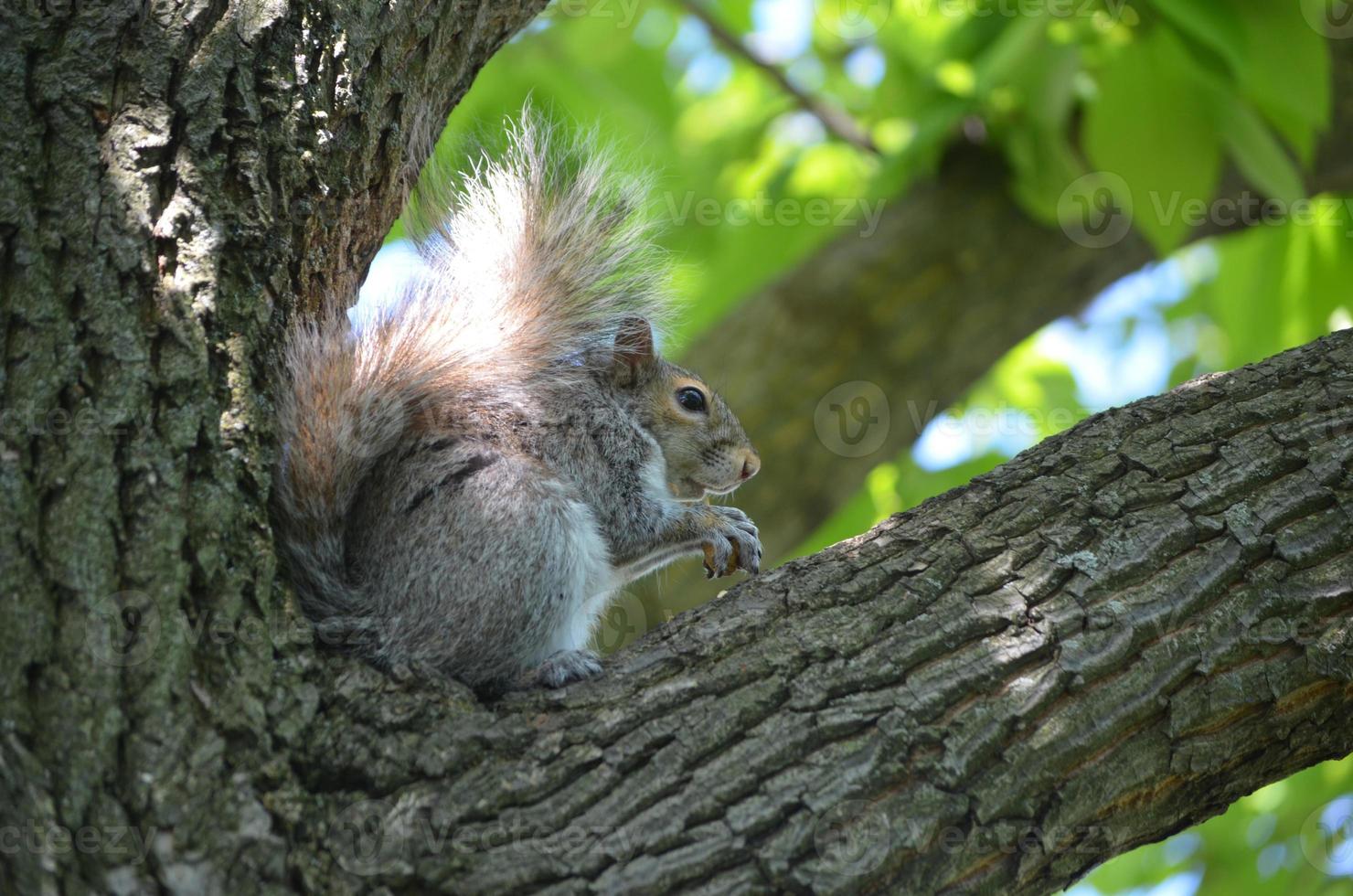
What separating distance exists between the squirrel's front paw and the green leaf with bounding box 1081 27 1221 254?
1238mm

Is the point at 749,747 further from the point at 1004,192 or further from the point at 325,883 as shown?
the point at 1004,192

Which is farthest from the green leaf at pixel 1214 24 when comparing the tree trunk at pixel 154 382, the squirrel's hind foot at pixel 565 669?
the squirrel's hind foot at pixel 565 669

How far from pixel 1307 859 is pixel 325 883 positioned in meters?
2.93

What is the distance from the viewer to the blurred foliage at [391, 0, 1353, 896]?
9.07ft

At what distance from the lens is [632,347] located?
283cm

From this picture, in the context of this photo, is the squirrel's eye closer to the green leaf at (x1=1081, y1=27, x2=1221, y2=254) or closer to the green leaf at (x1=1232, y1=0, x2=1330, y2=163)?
the green leaf at (x1=1081, y1=27, x2=1221, y2=254)

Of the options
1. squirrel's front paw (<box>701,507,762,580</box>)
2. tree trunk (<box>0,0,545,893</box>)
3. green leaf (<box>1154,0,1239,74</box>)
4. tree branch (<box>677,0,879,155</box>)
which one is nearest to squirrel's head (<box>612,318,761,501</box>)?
squirrel's front paw (<box>701,507,762,580</box>)

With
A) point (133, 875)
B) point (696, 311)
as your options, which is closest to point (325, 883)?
point (133, 875)

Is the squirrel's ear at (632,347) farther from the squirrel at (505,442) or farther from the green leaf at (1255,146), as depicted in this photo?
the green leaf at (1255,146)

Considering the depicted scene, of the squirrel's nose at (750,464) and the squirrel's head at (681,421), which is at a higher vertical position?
the squirrel's head at (681,421)

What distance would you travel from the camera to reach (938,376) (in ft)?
13.0

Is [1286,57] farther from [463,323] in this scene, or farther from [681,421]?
[463,323]

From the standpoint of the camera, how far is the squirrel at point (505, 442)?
1877mm

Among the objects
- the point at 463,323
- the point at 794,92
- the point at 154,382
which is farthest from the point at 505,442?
the point at 794,92
